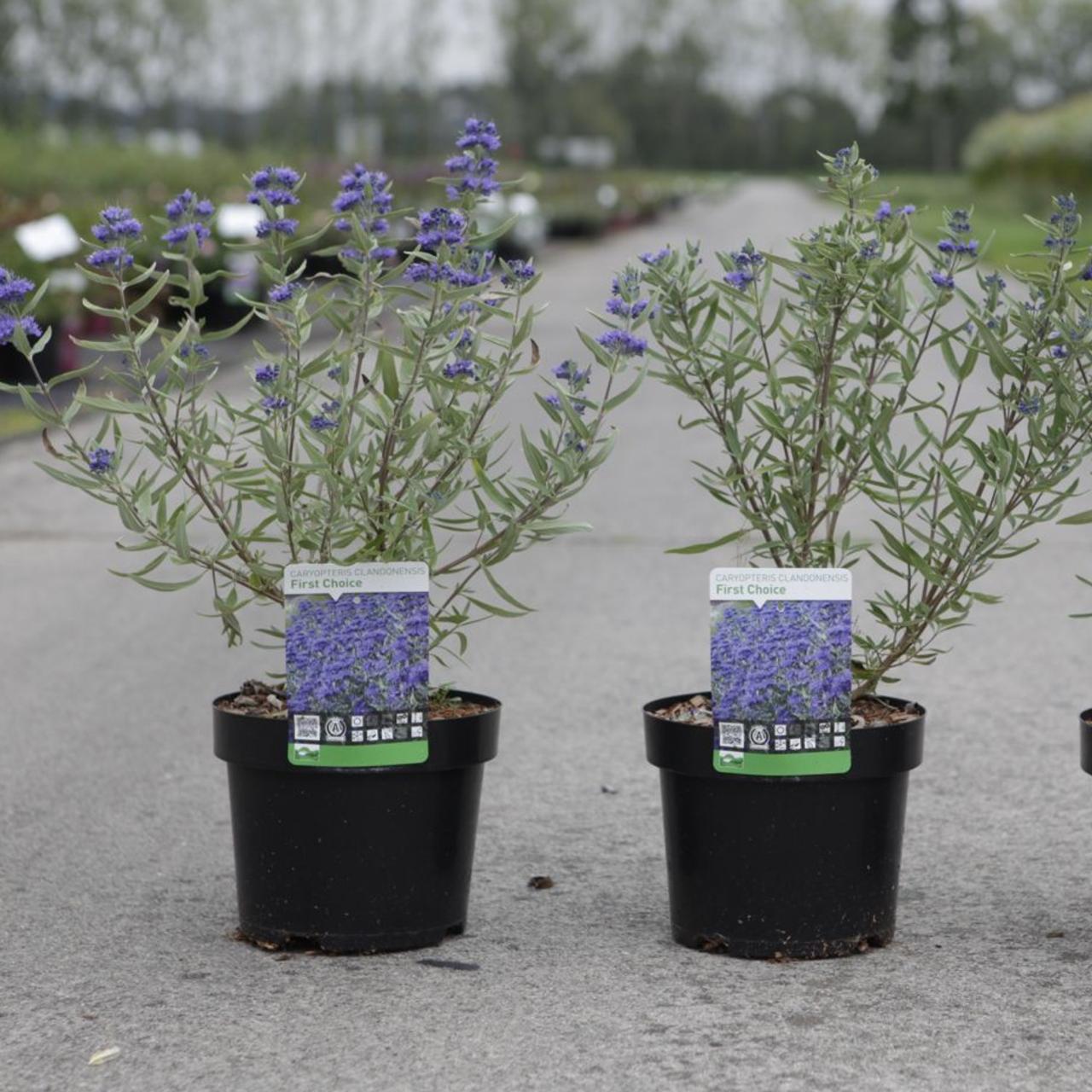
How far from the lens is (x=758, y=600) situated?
3523mm

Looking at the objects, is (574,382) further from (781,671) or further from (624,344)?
(781,671)

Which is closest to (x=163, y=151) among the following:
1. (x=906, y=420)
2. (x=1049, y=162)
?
(x=906, y=420)

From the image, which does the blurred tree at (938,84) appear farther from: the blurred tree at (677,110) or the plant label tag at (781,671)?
the plant label tag at (781,671)

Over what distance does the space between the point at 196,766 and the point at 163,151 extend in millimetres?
23433

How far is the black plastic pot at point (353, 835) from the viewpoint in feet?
11.9

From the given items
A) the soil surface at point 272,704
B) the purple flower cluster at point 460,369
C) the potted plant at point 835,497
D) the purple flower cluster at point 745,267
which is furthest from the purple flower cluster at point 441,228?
the soil surface at point 272,704

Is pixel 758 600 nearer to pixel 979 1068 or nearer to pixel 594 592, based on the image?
pixel 979 1068

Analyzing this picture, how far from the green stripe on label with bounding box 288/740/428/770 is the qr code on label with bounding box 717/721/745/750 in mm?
549

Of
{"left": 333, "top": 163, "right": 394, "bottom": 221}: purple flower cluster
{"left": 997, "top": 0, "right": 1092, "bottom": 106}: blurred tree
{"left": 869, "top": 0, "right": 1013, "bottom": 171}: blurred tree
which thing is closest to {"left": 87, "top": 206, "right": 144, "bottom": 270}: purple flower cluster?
{"left": 333, "top": 163, "right": 394, "bottom": 221}: purple flower cluster

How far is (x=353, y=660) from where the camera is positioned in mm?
3564

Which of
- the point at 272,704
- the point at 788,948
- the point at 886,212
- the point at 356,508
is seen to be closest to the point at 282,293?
the point at 356,508

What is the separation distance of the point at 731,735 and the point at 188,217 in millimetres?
1412

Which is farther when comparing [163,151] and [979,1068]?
[163,151]

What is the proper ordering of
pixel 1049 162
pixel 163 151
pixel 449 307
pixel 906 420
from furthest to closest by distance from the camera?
pixel 1049 162, pixel 163 151, pixel 906 420, pixel 449 307
